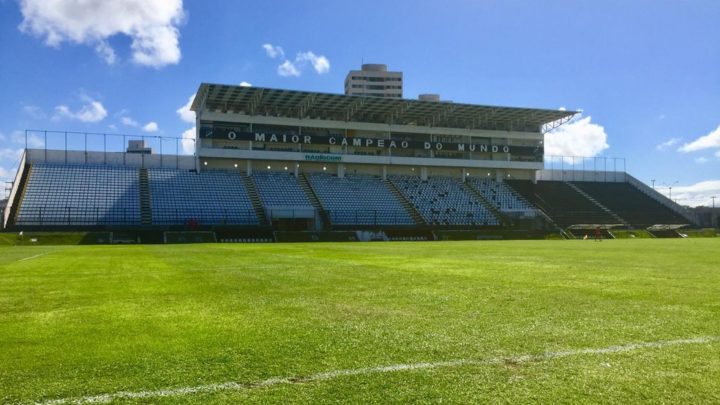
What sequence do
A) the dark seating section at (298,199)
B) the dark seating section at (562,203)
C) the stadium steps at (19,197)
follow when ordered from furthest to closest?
the dark seating section at (562,203), the dark seating section at (298,199), the stadium steps at (19,197)

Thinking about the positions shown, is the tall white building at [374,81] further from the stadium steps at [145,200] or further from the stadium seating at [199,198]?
the stadium steps at [145,200]

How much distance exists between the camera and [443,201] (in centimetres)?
6694

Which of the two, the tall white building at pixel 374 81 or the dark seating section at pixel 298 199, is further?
the tall white building at pixel 374 81

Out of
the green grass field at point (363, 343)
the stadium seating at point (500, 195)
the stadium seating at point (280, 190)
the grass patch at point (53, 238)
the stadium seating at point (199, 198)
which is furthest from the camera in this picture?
the stadium seating at point (500, 195)

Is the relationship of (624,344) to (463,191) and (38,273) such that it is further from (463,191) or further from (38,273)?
(463,191)

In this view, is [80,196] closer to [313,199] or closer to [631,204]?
[313,199]

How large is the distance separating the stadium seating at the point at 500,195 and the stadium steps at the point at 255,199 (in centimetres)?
2903

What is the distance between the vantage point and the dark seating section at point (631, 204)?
229 ft

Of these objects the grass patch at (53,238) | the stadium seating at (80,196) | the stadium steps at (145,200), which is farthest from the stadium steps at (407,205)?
the grass patch at (53,238)

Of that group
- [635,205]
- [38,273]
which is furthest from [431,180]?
[38,273]

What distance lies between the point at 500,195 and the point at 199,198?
1494 inches

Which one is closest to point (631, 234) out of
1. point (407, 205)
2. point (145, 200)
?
point (407, 205)

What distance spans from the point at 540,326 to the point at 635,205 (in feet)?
250

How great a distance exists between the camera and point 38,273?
1465 cm
